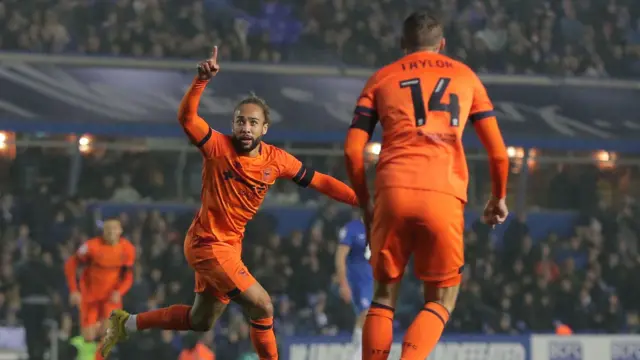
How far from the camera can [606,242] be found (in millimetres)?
20938

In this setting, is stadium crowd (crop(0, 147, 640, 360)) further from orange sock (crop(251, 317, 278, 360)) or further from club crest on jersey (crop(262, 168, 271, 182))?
club crest on jersey (crop(262, 168, 271, 182))

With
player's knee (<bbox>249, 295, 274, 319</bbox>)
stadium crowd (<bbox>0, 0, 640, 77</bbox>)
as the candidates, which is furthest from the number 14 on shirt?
stadium crowd (<bbox>0, 0, 640, 77</bbox>)

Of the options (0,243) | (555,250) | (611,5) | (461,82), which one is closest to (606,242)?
(555,250)

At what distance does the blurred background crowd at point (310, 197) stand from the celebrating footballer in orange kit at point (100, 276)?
2.77 ft

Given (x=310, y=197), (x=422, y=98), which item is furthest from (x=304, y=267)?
(x=422, y=98)

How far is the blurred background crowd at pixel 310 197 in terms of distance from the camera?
17750 millimetres

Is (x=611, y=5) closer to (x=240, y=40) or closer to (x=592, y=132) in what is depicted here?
(x=592, y=132)

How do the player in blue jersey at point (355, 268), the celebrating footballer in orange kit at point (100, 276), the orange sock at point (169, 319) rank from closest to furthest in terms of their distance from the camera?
the orange sock at point (169, 319) < the player in blue jersey at point (355, 268) < the celebrating footballer in orange kit at point (100, 276)

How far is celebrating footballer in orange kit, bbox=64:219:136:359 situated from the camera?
14648 millimetres

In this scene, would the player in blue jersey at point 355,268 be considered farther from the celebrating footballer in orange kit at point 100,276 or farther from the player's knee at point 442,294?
the player's knee at point 442,294

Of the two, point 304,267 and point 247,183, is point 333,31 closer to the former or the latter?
point 304,267

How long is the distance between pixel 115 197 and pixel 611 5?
10731mm

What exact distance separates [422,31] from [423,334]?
166cm

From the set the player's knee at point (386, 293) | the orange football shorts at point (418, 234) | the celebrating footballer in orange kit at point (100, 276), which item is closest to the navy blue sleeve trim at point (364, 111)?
the orange football shorts at point (418, 234)
